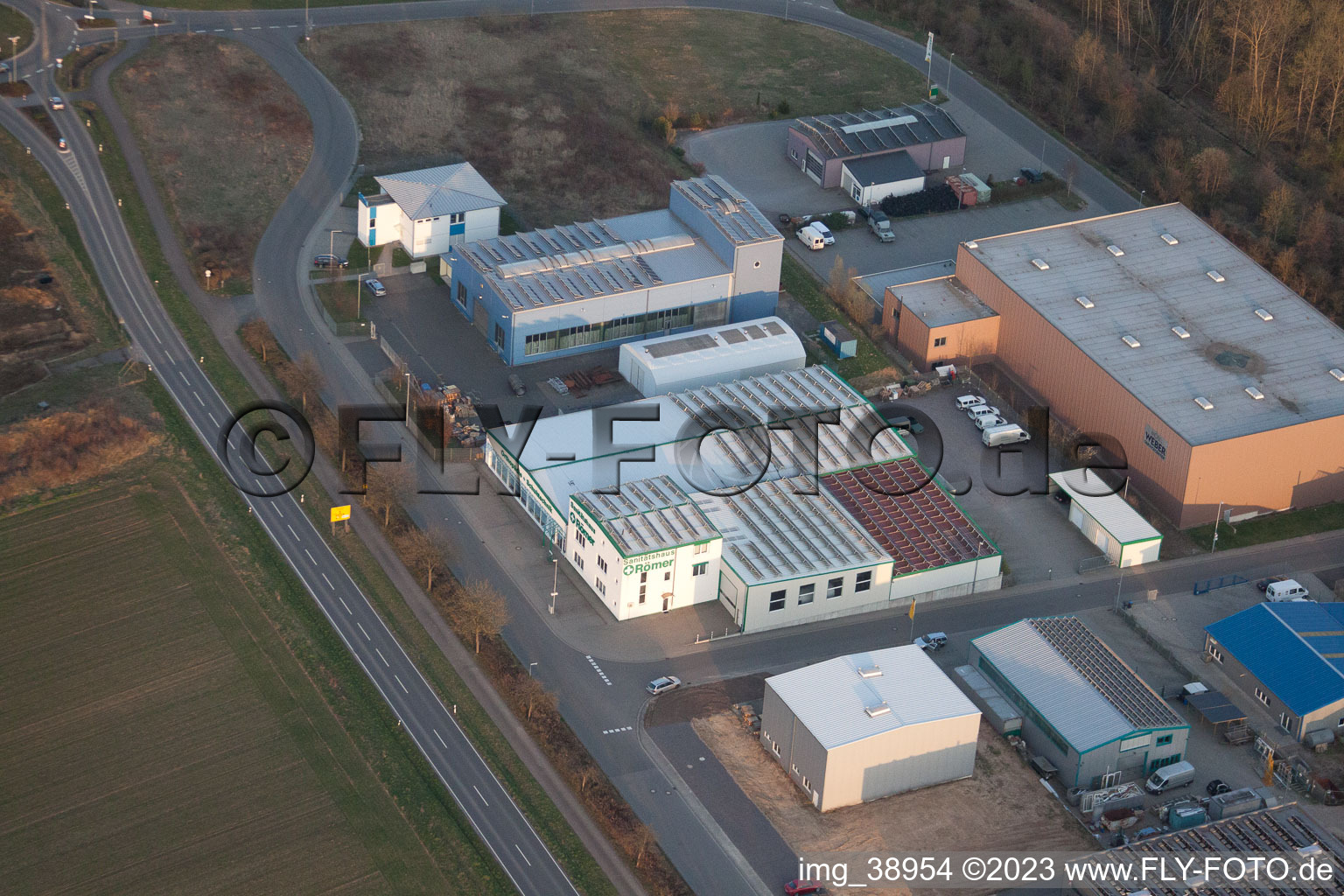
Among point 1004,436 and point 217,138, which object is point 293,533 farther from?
point 217,138

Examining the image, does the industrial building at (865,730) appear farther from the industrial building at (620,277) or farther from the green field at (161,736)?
the industrial building at (620,277)

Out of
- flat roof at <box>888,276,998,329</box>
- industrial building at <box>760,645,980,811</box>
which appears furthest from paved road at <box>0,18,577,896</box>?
flat roof at <box>888,276,998,329</box>

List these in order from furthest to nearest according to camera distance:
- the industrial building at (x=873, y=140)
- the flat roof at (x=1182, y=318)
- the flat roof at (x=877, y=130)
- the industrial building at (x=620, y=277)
→ the flat roof at (x=877, y=130)
the industrial building at (x=873, y=140)
the industrial building at (x=620, y=277)
the flat roof at (x=1182, y=318)

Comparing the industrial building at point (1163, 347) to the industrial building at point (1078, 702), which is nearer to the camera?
the industrial building at point (1078, 702)

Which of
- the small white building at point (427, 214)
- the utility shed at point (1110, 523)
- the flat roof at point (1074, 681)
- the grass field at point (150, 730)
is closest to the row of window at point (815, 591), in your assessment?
the flat roof at point (1074, 681)

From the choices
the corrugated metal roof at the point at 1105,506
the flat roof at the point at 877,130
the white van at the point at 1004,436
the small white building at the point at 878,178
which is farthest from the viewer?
the flat roof at the point at 877,130

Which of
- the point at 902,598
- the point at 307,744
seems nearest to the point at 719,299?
the point at 902,598

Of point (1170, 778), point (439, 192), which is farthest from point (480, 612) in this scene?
point (439, 192)
